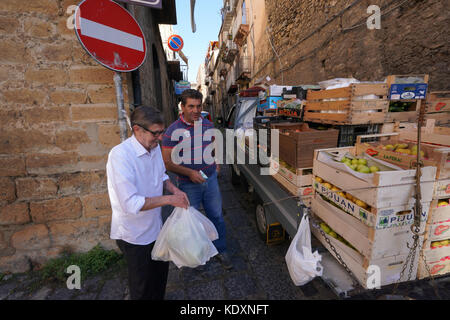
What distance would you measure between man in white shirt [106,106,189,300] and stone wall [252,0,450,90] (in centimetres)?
543

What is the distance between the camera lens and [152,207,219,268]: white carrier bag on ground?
1.75 metres

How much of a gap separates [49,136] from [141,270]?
7.38 feet

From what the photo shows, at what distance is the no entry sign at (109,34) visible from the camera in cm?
208

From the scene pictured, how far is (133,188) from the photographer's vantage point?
1.56 metres

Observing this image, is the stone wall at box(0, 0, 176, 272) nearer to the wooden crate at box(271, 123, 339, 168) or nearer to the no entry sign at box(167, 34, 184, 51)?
the wooden crate at box(271, 123, 339, 168)

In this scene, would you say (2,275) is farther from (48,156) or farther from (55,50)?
(55,50)

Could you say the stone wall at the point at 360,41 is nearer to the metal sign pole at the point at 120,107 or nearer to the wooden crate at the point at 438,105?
the wooden crate at the point at 438,105

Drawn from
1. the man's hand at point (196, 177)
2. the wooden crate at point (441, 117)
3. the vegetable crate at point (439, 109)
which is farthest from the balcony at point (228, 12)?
the man's hand at point (196, 177)

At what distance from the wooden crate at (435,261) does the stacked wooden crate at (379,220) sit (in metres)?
0.08

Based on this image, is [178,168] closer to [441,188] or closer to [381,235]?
[381,235]

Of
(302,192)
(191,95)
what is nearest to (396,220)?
(302,192)

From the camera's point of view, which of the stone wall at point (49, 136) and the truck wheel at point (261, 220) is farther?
the truck wheel at point (261, 220)

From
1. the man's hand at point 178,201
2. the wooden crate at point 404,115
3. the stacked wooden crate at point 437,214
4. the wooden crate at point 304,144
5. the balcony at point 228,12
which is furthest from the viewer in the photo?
the balcony at point 228,12
